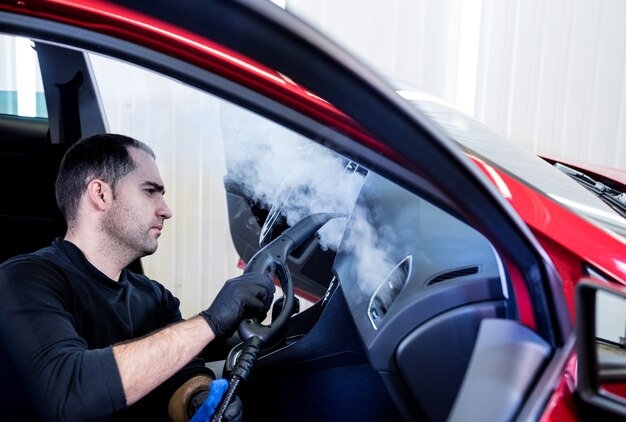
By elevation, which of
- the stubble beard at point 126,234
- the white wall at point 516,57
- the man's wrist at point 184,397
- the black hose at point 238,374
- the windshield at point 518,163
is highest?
the white wall at point 516,57

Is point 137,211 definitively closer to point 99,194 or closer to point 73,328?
point 99,194

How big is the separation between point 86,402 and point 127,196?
1.95ft

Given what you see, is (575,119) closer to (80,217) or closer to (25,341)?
(80,217)

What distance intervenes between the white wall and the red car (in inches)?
67.9

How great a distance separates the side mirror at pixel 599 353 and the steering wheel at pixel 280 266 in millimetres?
720

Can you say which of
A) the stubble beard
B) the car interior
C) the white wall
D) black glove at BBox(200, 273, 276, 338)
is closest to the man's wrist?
the car interior

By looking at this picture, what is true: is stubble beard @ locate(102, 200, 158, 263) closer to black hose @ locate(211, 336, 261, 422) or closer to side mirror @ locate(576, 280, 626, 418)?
black hose @ locate(211, 336, 261, 422)

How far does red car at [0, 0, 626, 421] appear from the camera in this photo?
56 cm

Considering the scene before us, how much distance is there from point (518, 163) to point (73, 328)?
1.01 meters

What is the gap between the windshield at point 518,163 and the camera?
0.92m

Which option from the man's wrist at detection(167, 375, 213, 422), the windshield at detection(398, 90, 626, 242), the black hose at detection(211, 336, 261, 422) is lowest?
the man's wrist at detection(167, 375, 213, 422)

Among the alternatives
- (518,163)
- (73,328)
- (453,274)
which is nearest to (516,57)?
(518,163)

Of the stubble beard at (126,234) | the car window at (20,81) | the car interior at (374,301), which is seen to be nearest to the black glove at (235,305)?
Result: the car interior at (374,301)

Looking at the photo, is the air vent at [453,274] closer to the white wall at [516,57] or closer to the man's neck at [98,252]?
the man's neck at [98,252]
